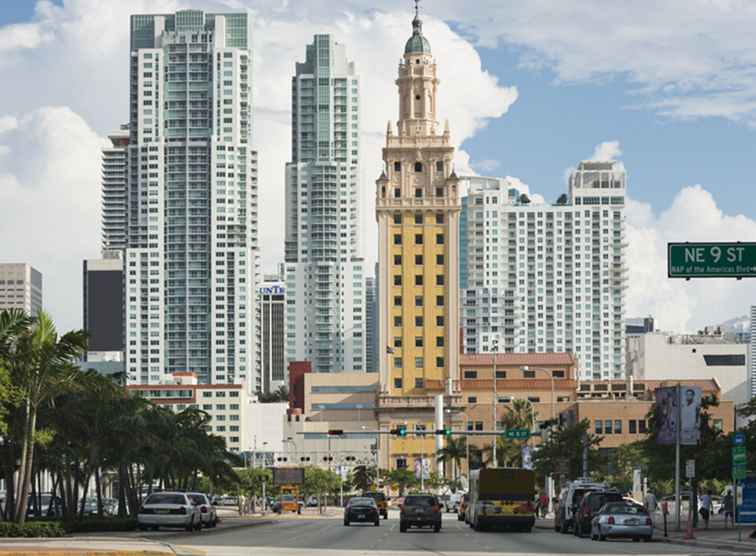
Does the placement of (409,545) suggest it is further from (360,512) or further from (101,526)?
(360,512)

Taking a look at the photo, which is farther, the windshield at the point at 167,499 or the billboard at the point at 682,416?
the billboard at the point at 682,416

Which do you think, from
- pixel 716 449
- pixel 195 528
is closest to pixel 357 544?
pixel 195 528

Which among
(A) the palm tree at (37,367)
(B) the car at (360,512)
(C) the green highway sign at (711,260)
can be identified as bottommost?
(B) the car at (360,512)

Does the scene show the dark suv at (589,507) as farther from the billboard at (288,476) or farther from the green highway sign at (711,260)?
the billboard at (288,476)

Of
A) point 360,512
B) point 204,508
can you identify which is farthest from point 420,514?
point 360,512

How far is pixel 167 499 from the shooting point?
65.9 m

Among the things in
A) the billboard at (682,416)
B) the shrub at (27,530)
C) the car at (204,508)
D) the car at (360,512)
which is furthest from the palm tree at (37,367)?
the car at (360,512)

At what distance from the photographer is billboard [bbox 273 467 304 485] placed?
190 metres

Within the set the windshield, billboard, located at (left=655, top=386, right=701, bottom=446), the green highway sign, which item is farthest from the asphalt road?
the green highway sign

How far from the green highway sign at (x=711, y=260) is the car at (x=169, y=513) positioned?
88.7ft

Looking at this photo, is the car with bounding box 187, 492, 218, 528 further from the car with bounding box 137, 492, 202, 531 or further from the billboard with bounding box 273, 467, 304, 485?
the billboard with bounding box 273, 467, 304, 485

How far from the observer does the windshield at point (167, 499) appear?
6556 centimetres

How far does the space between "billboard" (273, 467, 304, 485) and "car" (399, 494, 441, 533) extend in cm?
11965

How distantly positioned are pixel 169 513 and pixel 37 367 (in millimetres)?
10899
